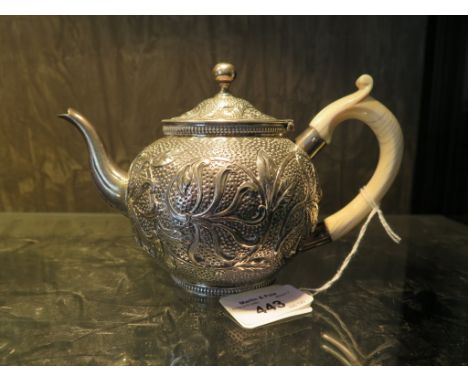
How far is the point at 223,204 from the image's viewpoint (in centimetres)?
46

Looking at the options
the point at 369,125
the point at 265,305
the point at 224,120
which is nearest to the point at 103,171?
the point at 224,120

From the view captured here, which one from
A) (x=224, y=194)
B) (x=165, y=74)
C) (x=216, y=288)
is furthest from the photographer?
(x=165, y=74)

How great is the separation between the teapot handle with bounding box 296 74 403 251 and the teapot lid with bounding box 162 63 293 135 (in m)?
0.06

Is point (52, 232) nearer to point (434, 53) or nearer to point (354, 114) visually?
point (354, 114)

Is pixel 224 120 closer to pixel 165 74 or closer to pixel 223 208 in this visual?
pixel 223 208

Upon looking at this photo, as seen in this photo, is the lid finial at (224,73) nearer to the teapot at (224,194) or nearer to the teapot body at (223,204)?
the teapot at (224,194)

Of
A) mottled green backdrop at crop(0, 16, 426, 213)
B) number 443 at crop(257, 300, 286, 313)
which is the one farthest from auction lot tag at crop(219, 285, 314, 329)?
mottled green backdrop at crop(0, 16, 426, 213)

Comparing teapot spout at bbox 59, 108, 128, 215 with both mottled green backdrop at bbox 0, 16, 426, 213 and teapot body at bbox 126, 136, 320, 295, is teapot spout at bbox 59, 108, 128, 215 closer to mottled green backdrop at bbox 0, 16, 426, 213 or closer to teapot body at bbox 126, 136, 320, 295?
teapot body at bbox 126, 136, 320, 295

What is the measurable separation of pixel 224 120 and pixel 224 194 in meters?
0.11

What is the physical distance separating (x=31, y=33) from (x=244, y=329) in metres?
1.03

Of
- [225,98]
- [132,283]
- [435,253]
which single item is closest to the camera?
[225,98]

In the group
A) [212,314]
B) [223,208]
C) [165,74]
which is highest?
[165,74]

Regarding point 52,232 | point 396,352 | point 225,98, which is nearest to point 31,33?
point 52,232

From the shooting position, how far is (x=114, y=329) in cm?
51
